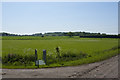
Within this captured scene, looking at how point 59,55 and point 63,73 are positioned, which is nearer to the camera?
point 63,73

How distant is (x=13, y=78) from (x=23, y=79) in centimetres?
62

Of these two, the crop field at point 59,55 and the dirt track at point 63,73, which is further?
the crop field at point 59,55

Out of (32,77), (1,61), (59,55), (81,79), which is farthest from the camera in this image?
(59,55)

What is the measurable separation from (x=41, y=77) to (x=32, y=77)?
487 millimetres

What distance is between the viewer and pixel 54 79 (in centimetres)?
690

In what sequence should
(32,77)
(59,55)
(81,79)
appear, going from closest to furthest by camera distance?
(81,79), (32,77), (59,55)

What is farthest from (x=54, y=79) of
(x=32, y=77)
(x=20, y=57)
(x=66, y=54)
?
(x=66, y=54)

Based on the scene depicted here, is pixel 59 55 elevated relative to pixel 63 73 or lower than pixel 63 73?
elevated

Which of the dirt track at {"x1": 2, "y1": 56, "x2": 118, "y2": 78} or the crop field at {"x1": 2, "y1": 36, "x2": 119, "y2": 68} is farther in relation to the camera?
the crop field at {"x1": 2, "y1": 36, "x2": 119, "y2": 68}

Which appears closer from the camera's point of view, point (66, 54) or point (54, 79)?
point (54, 79)

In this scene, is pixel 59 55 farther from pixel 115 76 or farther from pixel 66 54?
pixel 115 76

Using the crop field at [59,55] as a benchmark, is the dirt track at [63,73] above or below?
below

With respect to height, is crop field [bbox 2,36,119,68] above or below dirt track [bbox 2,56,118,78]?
above

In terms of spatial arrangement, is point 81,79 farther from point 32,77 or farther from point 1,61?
point 1,61
